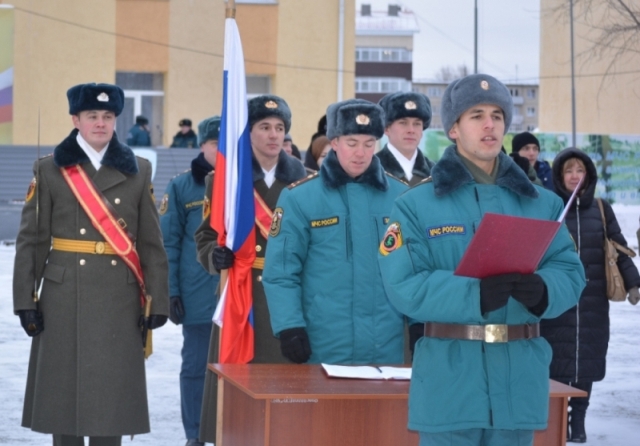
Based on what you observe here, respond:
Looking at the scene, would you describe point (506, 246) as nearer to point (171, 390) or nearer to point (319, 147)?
point (319, 147)

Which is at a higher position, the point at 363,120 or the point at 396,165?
the point at 363,120

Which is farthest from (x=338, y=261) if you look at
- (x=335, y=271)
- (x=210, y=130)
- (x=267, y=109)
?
(x=210, y=130)

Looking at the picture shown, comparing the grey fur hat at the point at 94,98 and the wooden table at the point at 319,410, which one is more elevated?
the grey fur hat at the point at 94,98

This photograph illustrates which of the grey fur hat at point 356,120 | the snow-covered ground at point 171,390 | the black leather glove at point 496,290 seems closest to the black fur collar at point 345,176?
the grey fur hat at point 356,120

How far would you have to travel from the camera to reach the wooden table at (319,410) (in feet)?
14.4

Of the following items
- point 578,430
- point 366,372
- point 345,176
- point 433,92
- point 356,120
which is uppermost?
point 433,92

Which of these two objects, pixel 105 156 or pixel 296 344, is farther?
pixel 105 156

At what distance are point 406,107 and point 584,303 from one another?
5.87 ft

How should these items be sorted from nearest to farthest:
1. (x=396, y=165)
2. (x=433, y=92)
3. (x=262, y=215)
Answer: (x=262, y=215) → (x=396, y=165) → (x=433, y=92)

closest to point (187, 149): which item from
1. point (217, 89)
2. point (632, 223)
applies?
point (217, 89)

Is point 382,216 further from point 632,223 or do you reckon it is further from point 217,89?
point 217,89

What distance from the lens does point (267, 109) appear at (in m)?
6.24

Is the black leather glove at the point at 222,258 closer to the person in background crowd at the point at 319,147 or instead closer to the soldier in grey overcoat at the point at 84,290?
the soldier in grey overcoat at the point at 84,290

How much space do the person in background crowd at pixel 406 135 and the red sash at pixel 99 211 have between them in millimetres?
1598
